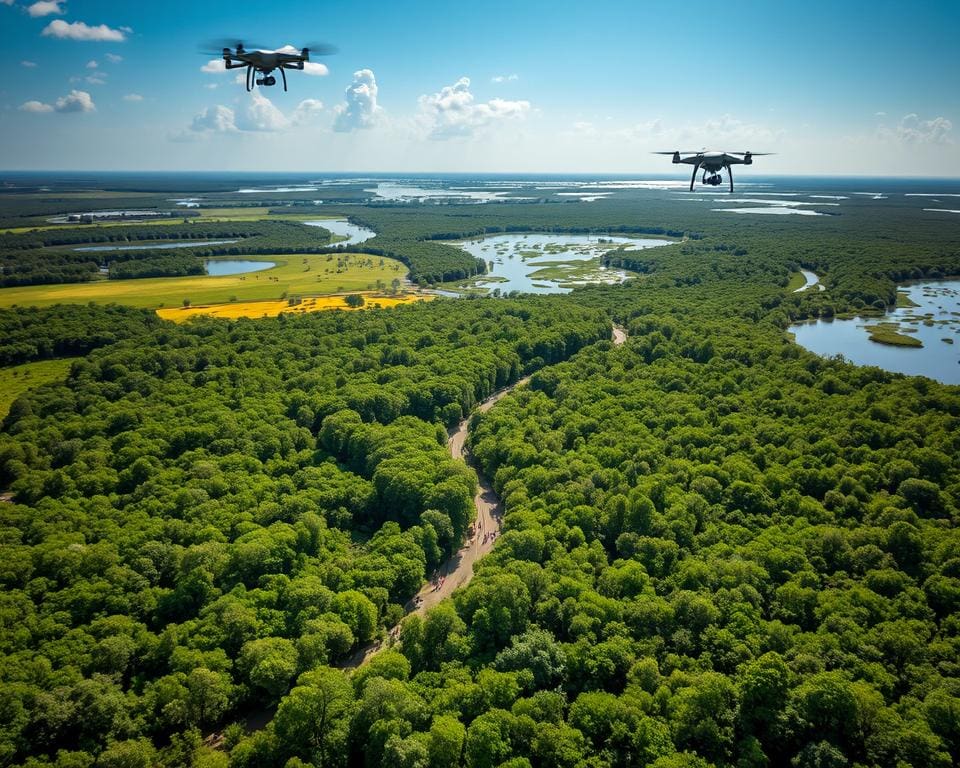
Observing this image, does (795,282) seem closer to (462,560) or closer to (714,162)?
(714,162)

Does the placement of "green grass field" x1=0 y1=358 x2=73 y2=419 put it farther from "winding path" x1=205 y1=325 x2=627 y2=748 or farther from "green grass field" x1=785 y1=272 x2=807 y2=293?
"green grass field" x1=785 y1=272 x2=807 y2=293

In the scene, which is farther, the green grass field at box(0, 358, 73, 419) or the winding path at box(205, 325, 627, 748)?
the green grass field at box(0, 358, 73, 419)

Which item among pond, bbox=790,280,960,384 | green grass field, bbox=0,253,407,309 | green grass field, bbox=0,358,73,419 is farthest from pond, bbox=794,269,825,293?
green grass field, bbox=0,358,73,419

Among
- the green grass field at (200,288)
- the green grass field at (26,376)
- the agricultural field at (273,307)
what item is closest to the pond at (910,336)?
the agricultural field at (273,307)

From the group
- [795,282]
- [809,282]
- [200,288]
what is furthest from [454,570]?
[809,282]

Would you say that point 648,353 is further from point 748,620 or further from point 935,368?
point 748,620

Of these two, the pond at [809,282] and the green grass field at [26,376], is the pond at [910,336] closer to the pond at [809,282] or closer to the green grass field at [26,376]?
the pond at [809,282]

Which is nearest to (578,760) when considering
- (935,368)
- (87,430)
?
(87,430)
